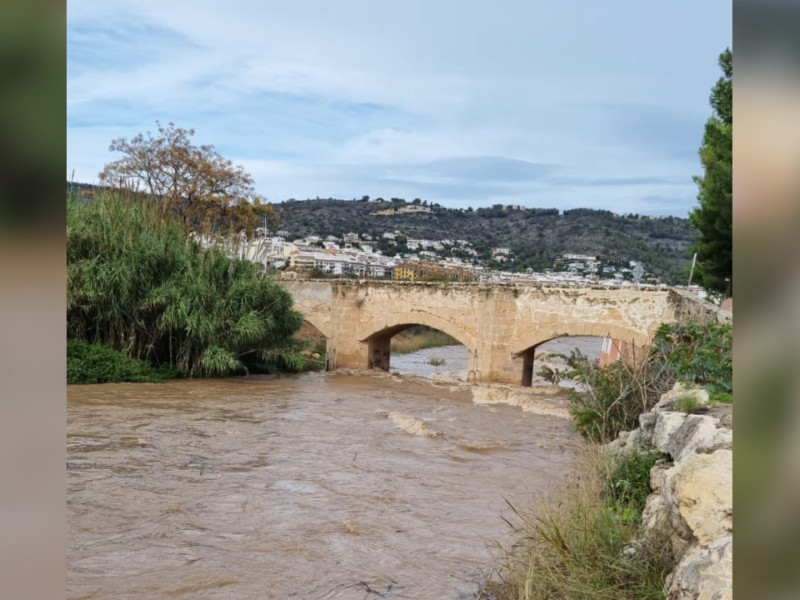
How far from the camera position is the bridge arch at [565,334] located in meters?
15.2

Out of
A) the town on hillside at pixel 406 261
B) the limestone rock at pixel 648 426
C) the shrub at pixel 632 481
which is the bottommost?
the shrub at pixel 632 481

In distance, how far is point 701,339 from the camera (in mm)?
8328

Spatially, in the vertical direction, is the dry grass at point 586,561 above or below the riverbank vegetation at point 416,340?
above

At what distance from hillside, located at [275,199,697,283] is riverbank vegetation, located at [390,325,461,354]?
1070cm

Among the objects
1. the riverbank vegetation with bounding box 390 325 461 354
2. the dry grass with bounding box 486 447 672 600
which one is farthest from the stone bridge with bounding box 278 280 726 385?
the dry grass with bounding box 486 447 672 600

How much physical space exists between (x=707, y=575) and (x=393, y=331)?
1795cm

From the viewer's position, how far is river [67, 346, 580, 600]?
4.89 meters

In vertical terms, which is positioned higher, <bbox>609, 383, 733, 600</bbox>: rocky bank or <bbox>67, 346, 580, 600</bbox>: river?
<bbox>609, 383, 733, 600</bbox>: rocky bank

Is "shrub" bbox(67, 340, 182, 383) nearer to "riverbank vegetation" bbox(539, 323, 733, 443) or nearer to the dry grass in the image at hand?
"riverbank vegetation" bbox(539, 323, 733, 443)

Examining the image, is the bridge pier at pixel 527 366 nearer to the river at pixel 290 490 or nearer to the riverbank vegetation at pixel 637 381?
the river at pixel 290 490

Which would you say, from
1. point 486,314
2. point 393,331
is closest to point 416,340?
point 393,331

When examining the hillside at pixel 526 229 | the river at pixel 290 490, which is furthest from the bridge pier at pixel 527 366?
the hillside at pixel 526 229

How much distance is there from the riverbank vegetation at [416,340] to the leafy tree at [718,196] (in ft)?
42.9
